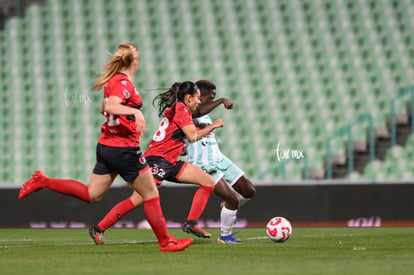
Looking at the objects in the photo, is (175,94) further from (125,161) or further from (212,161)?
(125,161)

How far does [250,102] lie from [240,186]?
694cm

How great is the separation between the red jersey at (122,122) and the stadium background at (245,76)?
6942 mm

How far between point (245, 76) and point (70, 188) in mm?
9612

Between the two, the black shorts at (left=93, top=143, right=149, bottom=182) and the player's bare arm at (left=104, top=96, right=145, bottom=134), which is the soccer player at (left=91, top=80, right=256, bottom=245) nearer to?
the black shorts at (left=93, top=143, right=149, bottom=182)

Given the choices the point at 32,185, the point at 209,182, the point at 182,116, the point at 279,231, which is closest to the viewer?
the point at 32,185

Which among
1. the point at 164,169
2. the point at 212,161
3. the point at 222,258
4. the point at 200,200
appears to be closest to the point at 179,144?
the point at 164,169

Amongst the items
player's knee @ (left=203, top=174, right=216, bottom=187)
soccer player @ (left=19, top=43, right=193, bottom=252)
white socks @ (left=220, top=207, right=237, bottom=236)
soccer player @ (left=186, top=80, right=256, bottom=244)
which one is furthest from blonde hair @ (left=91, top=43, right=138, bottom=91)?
white socks @ (left=220, top=207, right=237, bottom=236)

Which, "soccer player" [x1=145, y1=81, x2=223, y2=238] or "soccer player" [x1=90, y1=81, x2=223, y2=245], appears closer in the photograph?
"soccer player" [x1=90, y1=81, x2=223, y2=245]

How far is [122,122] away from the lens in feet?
22.2

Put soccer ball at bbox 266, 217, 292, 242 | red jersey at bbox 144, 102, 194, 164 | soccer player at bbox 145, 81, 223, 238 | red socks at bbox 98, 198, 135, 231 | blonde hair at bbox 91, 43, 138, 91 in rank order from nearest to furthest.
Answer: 1. blonde hair at bbox 91, 43, 138, 91
2. red socks at bbox 98, 198, 135, 231
3. soccer player at bbox 145, 81, 223, 238
4. red jersey at bbox 144, 102, 194, 164
5. soccer ball at bbox 266, 217, 292, 242

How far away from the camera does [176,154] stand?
818 cm

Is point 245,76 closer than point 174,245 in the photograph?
No

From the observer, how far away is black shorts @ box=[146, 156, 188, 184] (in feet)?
26.2

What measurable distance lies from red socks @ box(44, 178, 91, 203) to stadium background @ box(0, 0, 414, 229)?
268 inches
